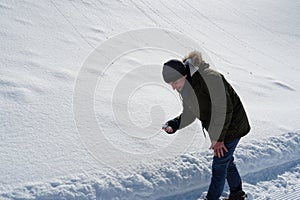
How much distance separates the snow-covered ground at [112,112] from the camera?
2906 mm

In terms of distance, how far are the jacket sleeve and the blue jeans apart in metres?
0.26

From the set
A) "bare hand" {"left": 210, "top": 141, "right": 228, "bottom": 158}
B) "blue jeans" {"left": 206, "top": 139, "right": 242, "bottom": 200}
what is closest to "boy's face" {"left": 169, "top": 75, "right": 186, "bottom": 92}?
"bare hand" {"left": 210, "top": 141, "right": 228, "bottom": 158}

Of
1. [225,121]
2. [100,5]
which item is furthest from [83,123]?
[100,5]

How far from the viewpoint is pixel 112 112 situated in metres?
3.88

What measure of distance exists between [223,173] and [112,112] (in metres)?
1.64

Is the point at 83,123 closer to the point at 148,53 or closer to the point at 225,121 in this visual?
the point at 225,121

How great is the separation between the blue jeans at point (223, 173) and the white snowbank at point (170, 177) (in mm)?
328

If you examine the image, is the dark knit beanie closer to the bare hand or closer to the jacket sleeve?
the jacket sleeve

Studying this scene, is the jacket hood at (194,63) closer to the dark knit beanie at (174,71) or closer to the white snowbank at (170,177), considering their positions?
the dark knit beanie at (174,71)

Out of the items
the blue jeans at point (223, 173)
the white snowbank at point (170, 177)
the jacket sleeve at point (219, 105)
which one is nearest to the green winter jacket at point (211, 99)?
the jacket sleeve at point (219, 105)

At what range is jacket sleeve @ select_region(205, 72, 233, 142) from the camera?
237 cm

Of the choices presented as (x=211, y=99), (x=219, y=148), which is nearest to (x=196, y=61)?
(x=211, y=99)

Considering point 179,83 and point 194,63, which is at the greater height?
point 194,63

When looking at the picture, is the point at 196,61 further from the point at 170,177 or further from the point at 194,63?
the point at 170,177
